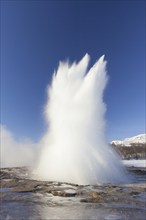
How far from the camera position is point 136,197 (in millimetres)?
13984

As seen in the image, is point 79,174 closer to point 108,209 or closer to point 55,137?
point 55,137

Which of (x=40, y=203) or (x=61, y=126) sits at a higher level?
(x=61, y=126)

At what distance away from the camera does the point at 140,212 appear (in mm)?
10453

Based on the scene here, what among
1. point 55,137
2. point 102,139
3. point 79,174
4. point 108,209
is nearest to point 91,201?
point 108,209

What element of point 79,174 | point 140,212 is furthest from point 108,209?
point 79,174

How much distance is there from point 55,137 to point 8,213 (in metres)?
16.9

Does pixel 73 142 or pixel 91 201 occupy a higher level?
pixel 73 142

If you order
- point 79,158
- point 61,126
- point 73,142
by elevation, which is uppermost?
point 61,126

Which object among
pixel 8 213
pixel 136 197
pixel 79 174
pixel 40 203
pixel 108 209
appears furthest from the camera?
pixel 79 174

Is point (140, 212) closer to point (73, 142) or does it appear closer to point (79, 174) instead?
point (79, 174)

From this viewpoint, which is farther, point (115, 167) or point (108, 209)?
point (115, 167)

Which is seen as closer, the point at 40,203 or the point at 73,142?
the point at 40,203

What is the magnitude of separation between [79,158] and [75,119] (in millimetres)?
4819

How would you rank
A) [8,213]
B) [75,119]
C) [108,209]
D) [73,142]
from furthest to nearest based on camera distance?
1. [75,119]
2. [73,142]
3. [108,209]
4. [8,213]
